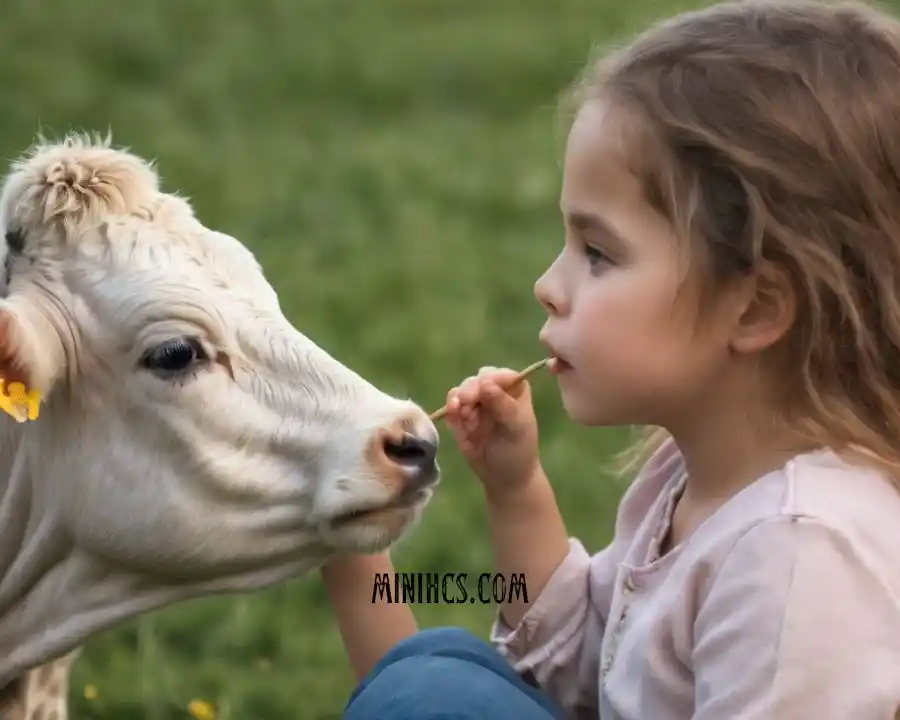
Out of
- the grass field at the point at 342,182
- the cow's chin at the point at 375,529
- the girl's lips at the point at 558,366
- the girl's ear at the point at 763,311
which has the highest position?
the grass field at the point at 342,182

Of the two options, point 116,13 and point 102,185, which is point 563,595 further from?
point 116,13

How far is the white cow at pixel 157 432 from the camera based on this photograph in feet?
5.34

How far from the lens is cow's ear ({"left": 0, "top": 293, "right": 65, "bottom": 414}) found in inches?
60.7

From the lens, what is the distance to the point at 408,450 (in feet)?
5.29

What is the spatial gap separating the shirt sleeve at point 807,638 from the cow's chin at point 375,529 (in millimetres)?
344

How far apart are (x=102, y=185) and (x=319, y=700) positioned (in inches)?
40.5

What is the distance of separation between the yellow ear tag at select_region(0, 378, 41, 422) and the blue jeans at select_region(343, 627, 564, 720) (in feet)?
1.53

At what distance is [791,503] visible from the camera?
1.46 m

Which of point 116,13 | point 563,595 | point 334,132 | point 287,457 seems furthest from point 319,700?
point 116,13

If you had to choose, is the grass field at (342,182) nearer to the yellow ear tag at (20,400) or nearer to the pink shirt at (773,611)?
the pink shirt at (773,611)

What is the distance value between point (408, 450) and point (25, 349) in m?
0.37

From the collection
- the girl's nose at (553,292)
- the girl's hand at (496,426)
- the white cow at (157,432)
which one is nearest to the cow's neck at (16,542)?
the white cow at (157,432)

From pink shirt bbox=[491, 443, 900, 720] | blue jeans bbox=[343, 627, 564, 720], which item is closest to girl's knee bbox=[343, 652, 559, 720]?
blue jeans bbox=[343, 627, 564, 720]

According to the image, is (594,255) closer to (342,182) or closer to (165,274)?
(165,274)
